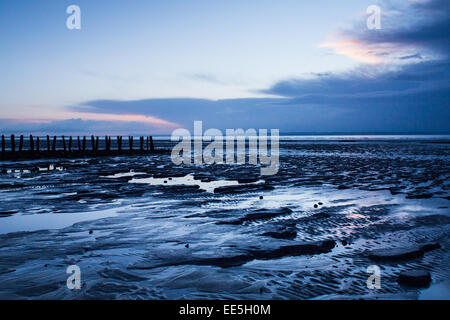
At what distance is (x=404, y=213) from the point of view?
28.6 feet

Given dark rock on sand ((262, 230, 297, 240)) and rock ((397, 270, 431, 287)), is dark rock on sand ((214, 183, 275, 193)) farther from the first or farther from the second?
rock ((397, 270, 431, 287))

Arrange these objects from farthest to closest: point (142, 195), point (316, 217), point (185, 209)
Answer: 1. point (142, 195)
2. point (185, 209)
3. point (316, 217)

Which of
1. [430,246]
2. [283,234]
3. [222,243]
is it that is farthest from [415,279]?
[222,243]

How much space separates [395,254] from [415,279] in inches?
38.1

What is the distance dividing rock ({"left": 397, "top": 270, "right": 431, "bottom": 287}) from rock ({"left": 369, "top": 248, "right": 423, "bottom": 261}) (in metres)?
0.70

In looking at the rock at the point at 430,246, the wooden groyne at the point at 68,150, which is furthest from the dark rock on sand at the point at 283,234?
the wooden groyne at the point at 68,150

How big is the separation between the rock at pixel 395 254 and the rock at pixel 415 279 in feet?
2.31

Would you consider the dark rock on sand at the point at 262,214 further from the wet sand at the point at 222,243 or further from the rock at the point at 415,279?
the rock at the point at 415,279

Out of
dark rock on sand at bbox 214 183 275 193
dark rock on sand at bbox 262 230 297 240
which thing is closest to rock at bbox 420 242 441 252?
dark rock on sand at bbox 262 230 297 240

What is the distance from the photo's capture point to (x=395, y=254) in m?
5.44

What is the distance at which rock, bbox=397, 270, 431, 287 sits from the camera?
446 cm
